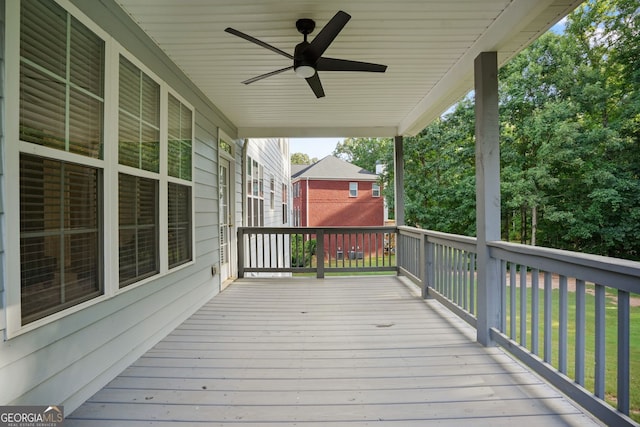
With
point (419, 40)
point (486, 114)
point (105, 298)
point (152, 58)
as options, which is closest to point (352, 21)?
point (419, 40)

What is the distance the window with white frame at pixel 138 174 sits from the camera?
8.07 ft

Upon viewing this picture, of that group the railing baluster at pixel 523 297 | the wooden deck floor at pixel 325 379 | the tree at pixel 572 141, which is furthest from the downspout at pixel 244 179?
the tree at pixel 572 141

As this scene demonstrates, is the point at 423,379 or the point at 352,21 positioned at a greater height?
the point at 352,21

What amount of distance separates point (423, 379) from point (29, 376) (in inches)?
88.5

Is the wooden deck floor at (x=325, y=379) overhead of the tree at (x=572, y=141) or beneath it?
beneath

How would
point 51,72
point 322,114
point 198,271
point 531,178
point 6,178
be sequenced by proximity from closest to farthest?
1. point 6,178
2. point 51,72
3. point 198,271
4. point 322,114
5. point 531,178

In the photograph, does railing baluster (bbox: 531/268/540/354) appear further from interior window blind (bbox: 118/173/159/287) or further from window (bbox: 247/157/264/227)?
window (bbox: 247/157/264/227)

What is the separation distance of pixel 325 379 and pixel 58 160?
2.10 metres

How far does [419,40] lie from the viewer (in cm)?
295

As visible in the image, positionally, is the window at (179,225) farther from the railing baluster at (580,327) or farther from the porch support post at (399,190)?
the porch support post at (399,190)

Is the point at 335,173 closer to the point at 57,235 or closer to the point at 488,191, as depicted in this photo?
the point at 488,191

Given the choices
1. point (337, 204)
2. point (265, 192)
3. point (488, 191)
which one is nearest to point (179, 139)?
point (488, 191)

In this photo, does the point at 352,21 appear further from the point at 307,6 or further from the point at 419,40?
the point at 419,40

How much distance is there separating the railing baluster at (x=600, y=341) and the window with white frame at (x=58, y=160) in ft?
9.16
